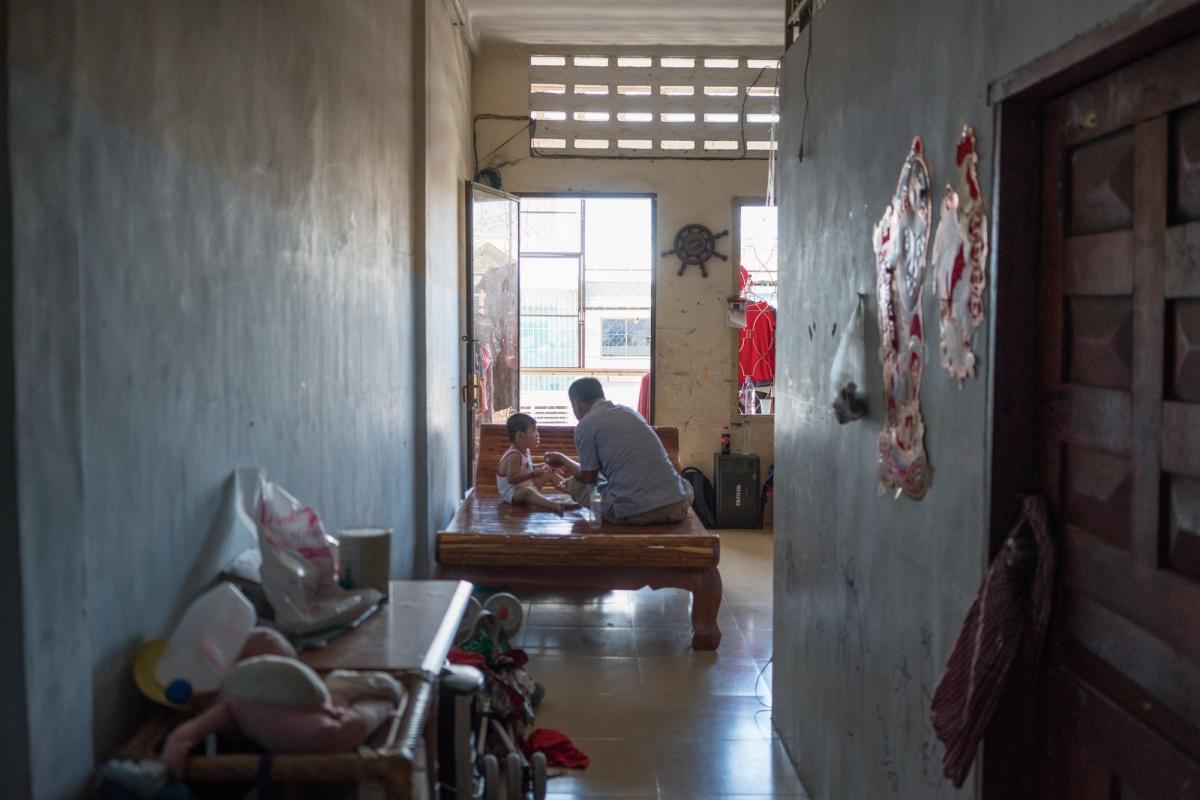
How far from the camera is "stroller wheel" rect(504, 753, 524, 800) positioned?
9.68ft

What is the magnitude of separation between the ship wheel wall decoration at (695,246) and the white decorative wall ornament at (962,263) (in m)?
6.17

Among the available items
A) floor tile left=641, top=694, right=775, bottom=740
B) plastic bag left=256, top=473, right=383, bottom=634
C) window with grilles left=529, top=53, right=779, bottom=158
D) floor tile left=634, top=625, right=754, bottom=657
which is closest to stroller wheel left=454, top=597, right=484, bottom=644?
floor tile left=641, top=694, right=775, bottom=740

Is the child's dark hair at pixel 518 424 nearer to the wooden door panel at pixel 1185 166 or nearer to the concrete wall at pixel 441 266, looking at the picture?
the concrete wall at pixel 441 266

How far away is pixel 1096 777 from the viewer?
1698 mm

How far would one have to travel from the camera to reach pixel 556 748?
3.79 metres

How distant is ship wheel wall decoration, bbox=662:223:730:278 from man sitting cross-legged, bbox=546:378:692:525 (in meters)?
2.71

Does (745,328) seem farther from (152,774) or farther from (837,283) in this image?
(152,774)

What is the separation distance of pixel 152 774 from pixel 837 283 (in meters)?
2.27

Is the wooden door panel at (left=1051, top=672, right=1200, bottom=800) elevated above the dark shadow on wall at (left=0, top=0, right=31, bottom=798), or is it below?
below

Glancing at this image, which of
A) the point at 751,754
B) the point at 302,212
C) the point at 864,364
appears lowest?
the point at 751,754

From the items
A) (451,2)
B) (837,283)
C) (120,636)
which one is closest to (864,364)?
(837,283)

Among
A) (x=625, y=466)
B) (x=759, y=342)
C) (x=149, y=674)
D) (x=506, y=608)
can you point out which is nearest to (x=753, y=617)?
(x=625, y=466)

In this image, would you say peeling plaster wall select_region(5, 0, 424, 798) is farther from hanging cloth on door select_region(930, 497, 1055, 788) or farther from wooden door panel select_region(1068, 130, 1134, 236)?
wooden door panel select_region(1068, 130, 1134, 236)

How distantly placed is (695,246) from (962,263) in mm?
6344
